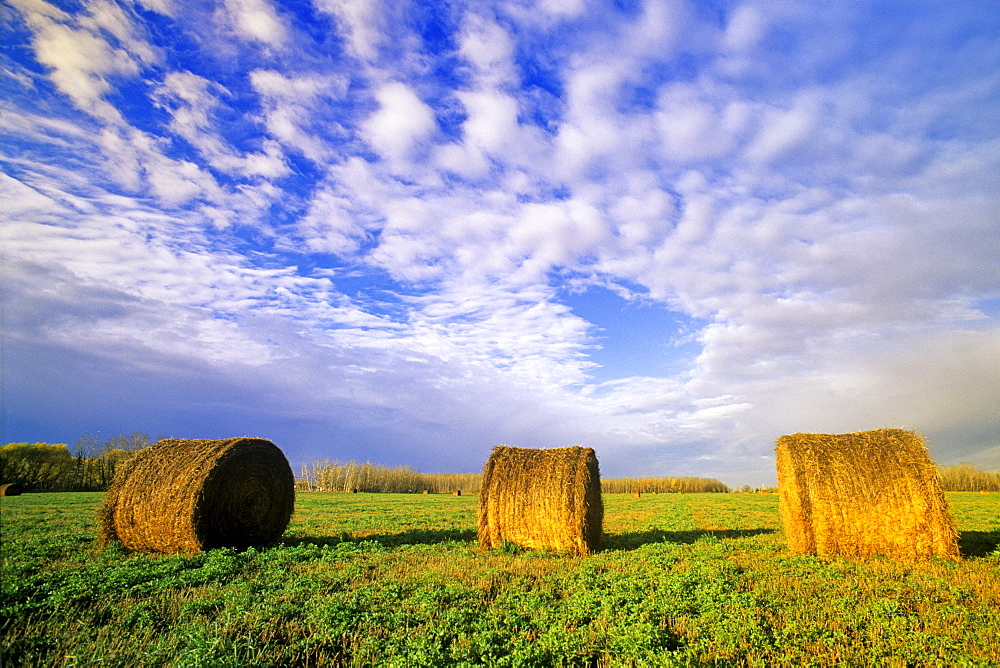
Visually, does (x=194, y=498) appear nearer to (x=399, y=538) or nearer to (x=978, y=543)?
(x=399, y=538)

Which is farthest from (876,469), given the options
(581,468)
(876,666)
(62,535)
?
(62,535)

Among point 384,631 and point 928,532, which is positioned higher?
point 928,532

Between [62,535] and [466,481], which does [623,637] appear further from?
[466,481]

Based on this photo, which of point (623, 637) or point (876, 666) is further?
point (623, 637)

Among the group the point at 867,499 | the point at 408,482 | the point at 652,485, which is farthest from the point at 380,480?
the point at 867,499

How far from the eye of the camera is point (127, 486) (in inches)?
491

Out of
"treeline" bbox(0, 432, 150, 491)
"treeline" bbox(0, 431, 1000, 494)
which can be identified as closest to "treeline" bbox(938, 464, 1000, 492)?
"treeline" bbox(0, 431, 1000, 494)

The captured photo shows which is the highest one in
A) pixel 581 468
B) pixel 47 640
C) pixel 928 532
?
pixel 581 468

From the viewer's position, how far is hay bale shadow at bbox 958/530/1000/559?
11.6 meters

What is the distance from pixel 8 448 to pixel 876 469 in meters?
75.4

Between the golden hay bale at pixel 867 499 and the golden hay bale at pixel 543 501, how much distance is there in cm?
460

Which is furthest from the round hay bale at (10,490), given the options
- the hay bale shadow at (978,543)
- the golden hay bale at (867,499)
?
the hay bale shadow at (978,543)

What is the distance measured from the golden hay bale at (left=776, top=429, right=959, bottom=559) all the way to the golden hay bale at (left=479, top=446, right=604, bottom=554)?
460cm

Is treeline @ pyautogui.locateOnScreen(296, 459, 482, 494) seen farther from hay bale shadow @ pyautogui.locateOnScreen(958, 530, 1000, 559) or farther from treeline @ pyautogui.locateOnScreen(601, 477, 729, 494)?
hay bale shadow @ pyautogui.locateOnScreen(958, 530, 1000, 559)
